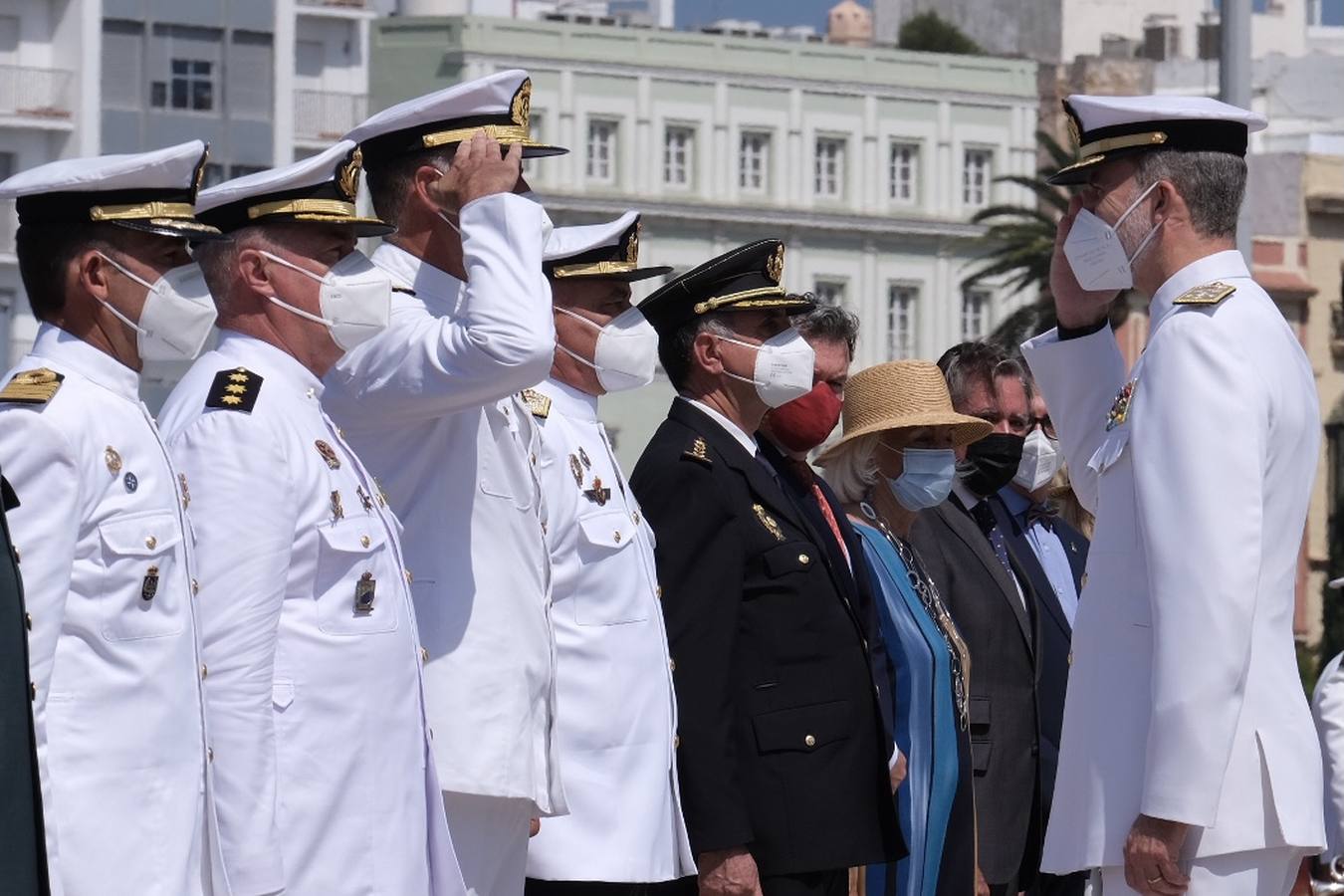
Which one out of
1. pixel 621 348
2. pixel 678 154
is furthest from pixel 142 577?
pixel 678 154

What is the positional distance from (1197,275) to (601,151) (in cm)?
6785

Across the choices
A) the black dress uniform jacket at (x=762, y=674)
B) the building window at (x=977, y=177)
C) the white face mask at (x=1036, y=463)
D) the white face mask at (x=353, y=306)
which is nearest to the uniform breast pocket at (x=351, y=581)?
the white face mask at (x=353, y=306)

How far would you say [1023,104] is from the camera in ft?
263

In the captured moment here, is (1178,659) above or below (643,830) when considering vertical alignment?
above

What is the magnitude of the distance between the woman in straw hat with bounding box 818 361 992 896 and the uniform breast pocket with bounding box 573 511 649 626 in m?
1.78

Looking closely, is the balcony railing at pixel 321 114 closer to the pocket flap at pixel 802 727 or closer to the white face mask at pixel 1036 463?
the white face mask at pixel 1036 463

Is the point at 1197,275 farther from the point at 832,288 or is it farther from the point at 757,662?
the point at 832,288

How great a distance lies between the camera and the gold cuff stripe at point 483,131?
747 cm

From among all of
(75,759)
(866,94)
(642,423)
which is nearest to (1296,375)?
(75,759)

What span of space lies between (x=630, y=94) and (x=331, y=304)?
224ft

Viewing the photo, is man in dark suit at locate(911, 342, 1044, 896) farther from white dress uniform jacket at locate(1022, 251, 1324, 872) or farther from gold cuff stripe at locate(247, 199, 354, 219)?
gold cuff stripe at locate(247, 199, 354, 219)

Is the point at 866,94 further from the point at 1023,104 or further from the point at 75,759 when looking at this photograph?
the point at 75,759

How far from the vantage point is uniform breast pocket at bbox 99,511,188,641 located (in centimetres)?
634

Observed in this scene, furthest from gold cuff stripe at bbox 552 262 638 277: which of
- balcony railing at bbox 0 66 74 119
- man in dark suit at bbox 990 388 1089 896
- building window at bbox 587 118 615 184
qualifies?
building window at bbox 587 118 615 184
